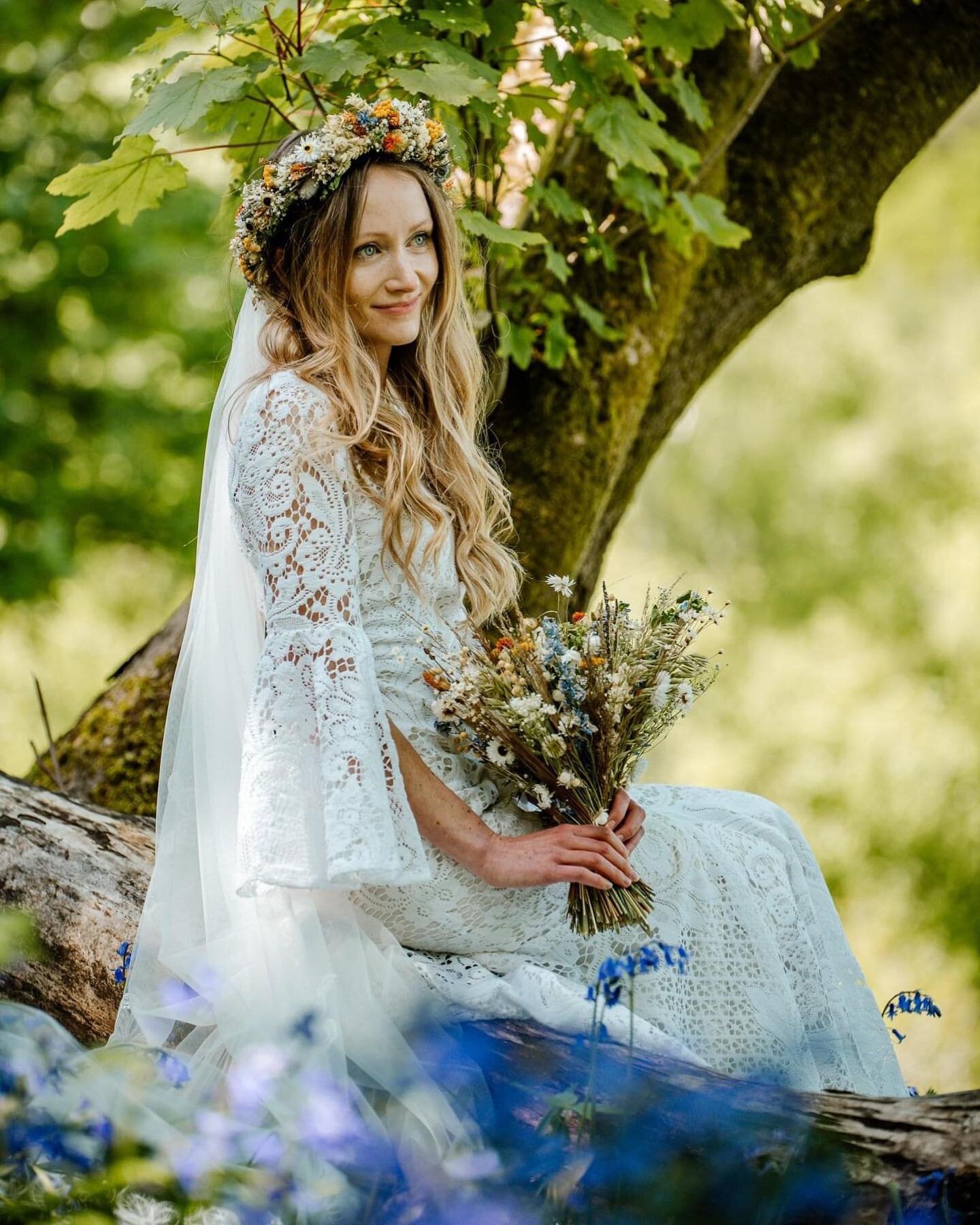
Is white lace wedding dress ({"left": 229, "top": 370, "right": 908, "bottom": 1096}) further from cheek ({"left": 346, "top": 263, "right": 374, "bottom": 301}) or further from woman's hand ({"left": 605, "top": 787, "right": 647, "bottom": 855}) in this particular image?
cheek ({"left": 346, "top": 263, "right": 374, "bottom": 301})

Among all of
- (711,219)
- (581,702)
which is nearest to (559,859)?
(581,702)

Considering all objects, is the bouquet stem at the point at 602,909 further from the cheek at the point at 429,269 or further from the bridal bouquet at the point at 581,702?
the cheek at the point at 429,269

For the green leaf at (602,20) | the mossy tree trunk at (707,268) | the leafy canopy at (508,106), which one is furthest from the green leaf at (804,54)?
the green leaf at (602,20)

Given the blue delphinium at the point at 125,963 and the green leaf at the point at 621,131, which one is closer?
the blue delphinium at the point at 125,963

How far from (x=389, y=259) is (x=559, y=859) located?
1.38 metres

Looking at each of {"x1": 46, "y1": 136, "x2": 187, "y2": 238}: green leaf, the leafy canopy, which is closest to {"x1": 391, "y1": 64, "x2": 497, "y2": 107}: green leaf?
the leafy canopy

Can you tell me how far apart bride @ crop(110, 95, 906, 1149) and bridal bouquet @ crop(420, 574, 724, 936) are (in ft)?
0.26

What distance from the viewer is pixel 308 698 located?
2.68 meters

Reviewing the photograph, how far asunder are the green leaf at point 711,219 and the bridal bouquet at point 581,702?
1.87 meters

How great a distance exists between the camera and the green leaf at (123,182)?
140 inches

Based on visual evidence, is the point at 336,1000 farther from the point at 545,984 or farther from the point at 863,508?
the point at 863,508

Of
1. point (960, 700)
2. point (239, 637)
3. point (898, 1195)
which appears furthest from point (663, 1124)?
point (960, 700)

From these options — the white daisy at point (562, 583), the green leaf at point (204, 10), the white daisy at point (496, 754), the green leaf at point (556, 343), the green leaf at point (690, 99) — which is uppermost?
the green leaf at point (690, 99)

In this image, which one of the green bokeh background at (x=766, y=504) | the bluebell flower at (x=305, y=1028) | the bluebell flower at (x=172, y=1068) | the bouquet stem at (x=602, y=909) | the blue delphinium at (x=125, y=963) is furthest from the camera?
the green bokeh background at (x=766, y=504)
